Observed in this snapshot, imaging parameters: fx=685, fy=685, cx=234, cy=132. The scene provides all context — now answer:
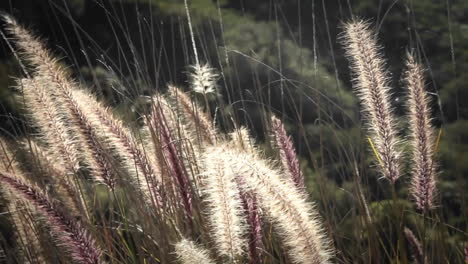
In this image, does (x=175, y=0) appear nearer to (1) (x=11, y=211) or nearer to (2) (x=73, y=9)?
(2) (x=73, y=9)

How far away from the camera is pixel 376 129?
76.9 inches

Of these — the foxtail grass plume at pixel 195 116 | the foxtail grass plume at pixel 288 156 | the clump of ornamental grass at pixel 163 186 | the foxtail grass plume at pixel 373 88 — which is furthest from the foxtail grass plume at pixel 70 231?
the foxtail grass plume at pixel 373 88

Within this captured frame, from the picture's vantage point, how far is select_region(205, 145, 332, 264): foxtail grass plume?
1525mm

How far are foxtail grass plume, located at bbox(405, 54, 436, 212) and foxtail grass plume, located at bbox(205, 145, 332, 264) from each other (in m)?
0.51

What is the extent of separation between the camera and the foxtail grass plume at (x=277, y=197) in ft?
5.00

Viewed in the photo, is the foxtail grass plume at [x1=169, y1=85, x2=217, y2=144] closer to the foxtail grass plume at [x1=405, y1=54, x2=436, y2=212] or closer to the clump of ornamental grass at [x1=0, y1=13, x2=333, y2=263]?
the clump of ornamental grass at [x1=0, y1=13, x2=333, y2=263]

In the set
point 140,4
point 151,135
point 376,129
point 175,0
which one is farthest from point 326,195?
point 140,4

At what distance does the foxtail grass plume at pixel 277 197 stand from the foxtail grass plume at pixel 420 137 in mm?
508

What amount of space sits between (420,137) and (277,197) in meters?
0.61

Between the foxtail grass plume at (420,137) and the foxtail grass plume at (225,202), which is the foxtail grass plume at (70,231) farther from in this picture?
the foxtail grass plume at (420,137)

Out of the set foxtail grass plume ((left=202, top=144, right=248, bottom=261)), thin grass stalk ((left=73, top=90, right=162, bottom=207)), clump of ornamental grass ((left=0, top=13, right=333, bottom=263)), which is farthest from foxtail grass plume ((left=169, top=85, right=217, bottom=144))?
foxtail grass plume ((left=202, top=144, right=248, bottom=261))

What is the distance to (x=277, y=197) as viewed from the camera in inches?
61.2

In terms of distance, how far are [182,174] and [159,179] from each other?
0.28 m

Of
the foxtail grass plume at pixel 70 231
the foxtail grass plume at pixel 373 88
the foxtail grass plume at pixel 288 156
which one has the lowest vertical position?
the foxtail grass plume at pixel 70 231
